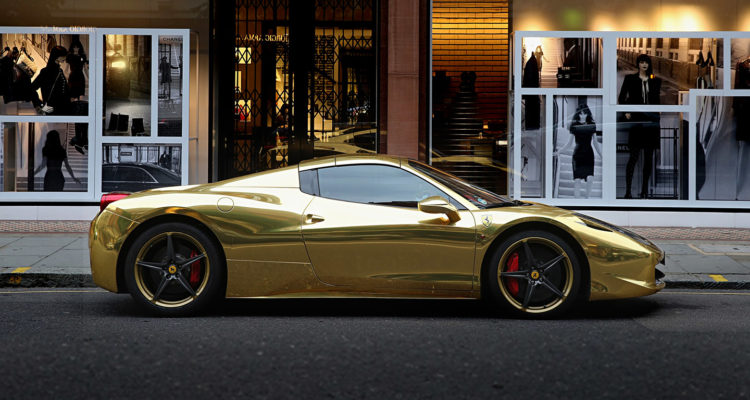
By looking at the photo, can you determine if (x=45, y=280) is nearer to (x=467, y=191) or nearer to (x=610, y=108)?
(x=467, y=191)

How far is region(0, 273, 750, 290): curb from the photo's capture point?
865cm

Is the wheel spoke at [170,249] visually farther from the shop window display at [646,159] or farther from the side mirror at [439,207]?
the shop window display at [646,159]

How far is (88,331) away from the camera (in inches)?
248

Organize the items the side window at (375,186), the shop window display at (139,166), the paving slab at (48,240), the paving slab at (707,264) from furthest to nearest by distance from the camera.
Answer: the shop window display at (139,166) → the paving slab at (48,240) → the paving slab at (707,264) → the side window at (375,186)

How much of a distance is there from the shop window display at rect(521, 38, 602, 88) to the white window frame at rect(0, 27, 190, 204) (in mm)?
4937

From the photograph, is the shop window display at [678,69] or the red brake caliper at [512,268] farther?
the shop window display at [678,69]

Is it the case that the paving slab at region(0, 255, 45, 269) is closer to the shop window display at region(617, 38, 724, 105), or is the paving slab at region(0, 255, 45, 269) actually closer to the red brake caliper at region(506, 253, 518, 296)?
the red brake caliper at region(506, 253, 518, 296)

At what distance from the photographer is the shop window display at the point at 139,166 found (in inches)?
523

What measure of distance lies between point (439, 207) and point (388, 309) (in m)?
1.09

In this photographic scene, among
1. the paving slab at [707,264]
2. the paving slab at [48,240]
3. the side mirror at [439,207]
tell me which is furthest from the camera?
the paving slab at [48,240]

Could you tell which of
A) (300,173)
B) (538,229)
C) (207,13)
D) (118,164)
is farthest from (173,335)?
(207,13)

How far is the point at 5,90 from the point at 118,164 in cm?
199

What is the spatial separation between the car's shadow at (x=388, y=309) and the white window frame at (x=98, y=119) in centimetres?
565

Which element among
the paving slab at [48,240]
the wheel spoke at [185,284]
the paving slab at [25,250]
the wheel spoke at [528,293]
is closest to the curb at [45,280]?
the paving slab at [25,250]
